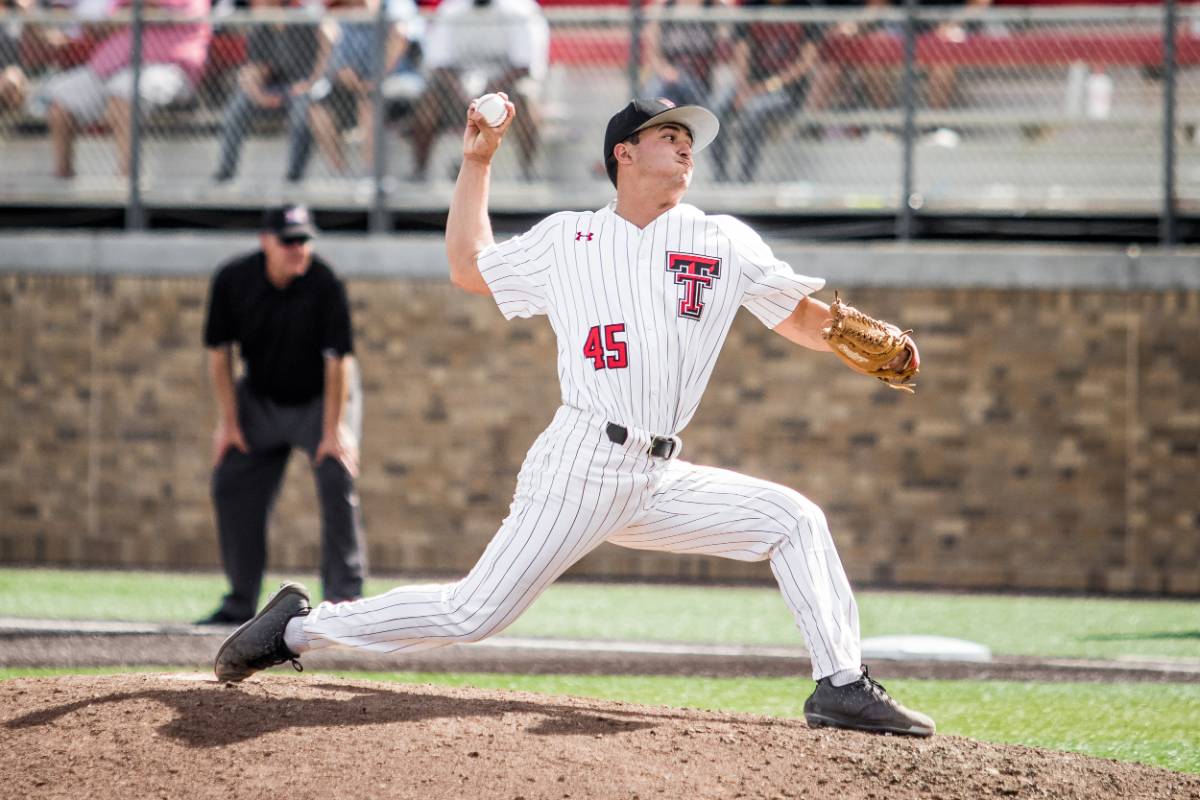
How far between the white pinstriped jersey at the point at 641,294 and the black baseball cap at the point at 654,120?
0.78 ft

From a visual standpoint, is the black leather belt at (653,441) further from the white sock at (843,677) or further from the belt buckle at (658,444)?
the white sock at (843,677)

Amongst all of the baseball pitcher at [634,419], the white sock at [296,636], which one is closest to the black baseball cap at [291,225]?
the baseball pitcher at [634,419]

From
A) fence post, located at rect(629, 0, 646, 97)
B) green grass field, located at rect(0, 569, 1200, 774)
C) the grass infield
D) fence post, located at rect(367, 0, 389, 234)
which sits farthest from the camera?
fence post, located at rect(367, 0, 389, 234)

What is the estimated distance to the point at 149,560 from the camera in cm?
1222

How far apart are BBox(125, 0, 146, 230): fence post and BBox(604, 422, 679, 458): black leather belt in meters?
8.71

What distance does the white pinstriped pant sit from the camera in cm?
465

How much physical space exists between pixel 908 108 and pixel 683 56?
5.81ft

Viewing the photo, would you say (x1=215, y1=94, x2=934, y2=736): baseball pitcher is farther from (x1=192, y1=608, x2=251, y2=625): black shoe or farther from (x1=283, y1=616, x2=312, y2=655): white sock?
(x1=192, y1=608, x2=251, y2=625): black shoe

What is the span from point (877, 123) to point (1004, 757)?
26.2ft

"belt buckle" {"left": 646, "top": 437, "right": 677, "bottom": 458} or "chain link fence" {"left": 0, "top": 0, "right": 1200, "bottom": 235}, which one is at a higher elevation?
"chain link fence" {"left": 0, "top": 0, "right": 1200, "bottom": 235}

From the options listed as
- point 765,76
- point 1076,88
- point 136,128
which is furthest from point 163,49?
point 1076,88

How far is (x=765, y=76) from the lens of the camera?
1184 cm

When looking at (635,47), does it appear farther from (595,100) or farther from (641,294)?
(641,294)

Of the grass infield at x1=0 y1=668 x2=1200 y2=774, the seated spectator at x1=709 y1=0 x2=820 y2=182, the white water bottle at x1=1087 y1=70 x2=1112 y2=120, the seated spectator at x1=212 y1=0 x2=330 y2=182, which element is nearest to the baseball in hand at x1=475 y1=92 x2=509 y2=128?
the grass infield at x1=0 y1=668 x2=1200 y2=774
